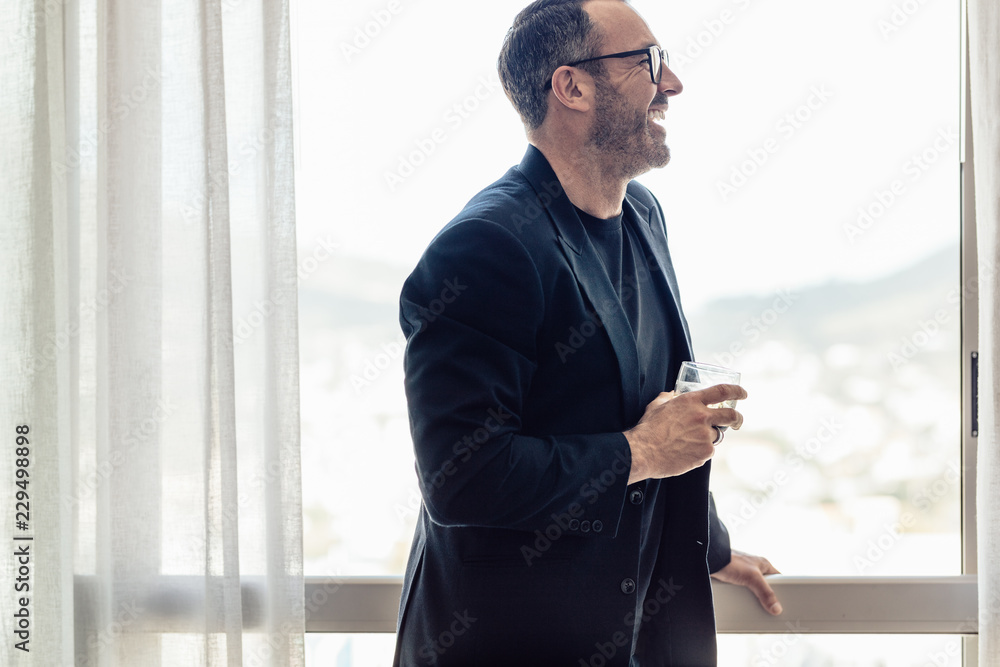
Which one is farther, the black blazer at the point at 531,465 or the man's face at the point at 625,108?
the man's face at the point at 625,108

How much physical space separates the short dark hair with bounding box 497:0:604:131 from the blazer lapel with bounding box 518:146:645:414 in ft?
0.40

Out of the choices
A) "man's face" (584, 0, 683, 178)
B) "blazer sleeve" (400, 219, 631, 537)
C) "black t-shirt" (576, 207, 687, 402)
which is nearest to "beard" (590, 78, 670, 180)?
"man's face" (584, 0, 683, 178)

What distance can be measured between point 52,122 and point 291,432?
26.8 inches

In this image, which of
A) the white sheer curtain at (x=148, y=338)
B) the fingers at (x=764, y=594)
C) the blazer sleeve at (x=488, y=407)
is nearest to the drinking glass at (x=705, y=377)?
the blazer sleeve at (x=488, y=407)

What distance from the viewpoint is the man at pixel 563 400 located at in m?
0.95

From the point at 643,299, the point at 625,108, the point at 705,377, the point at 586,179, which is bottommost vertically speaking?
the point at 705,377

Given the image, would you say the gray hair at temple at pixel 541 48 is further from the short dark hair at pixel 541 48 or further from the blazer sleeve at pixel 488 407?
the blazer sleeve at pixel 488 407

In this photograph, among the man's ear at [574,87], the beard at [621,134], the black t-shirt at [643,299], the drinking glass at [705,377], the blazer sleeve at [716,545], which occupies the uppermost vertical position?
the man's ear at [574,87]

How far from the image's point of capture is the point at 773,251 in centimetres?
135

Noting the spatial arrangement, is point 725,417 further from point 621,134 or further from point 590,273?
point 621,134

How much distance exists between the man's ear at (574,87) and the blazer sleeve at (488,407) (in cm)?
28

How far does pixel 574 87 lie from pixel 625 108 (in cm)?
9

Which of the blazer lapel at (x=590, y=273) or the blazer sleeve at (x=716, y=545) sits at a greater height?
the blazer lapel at (x=590, y=273)

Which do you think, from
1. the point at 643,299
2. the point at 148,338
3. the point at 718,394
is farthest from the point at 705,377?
the point at 148,338
